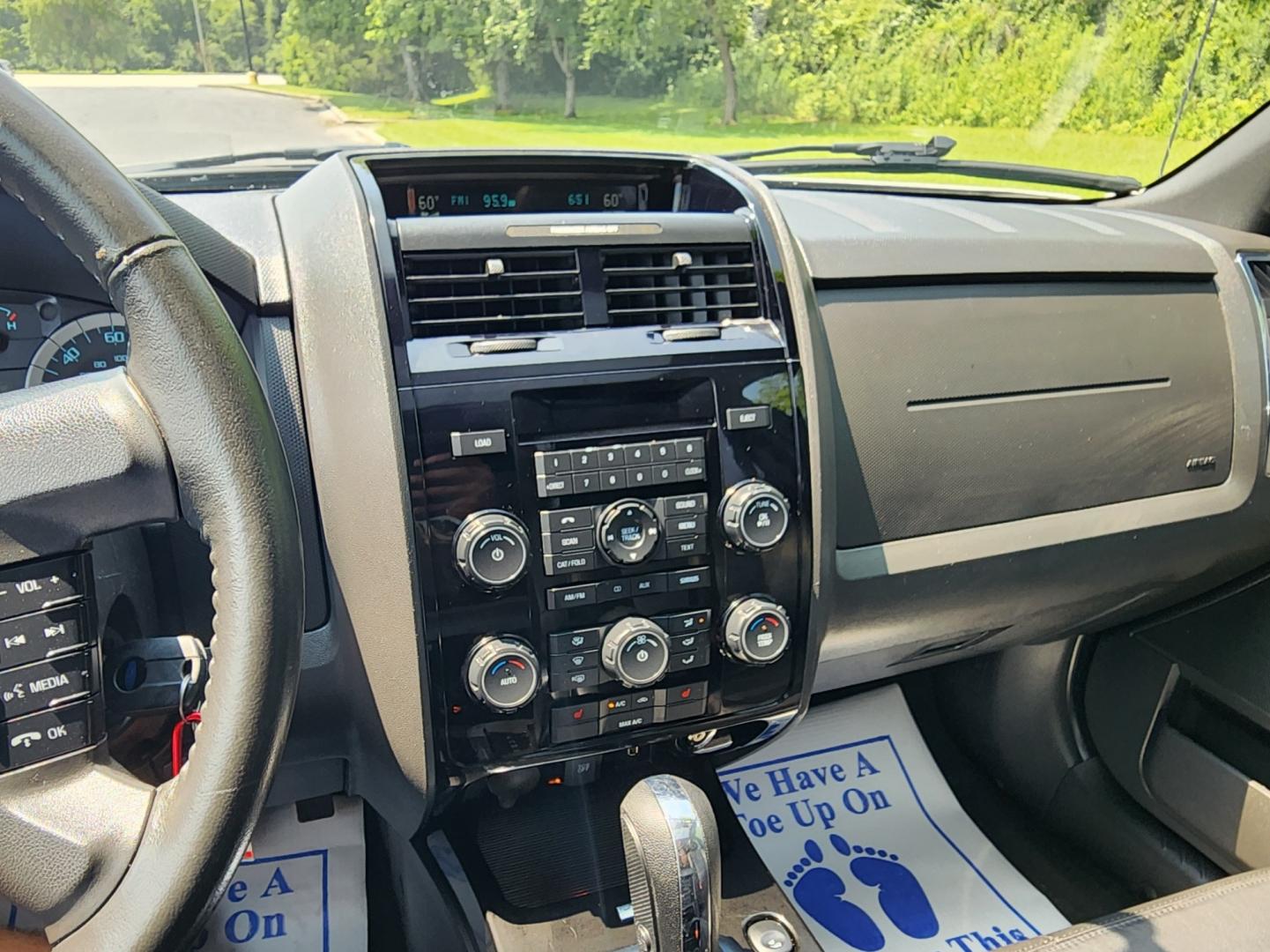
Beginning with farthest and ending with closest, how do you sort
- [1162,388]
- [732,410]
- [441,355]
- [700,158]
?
[1162,388] < [700,158] < [732,410] < [441,355]

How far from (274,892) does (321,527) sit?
94 centimetres

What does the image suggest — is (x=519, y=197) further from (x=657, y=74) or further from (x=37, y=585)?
(x=37, y=585)

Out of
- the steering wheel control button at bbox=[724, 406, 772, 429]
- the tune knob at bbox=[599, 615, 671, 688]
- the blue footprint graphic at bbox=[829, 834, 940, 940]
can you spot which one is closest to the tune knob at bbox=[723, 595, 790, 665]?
the tune knob at bbox=[599, 615, 671, 688]

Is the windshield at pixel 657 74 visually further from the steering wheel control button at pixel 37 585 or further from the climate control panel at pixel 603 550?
the steering wheel control button at pixel 37 585

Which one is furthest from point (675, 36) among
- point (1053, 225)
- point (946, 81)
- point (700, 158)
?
point (1053, 225)

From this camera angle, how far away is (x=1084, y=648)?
230cm

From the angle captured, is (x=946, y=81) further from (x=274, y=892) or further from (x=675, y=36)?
(x=274, y=892)

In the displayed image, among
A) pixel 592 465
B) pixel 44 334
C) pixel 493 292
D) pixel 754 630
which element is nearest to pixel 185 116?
pixel 44 334

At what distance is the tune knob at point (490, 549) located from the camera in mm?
1283

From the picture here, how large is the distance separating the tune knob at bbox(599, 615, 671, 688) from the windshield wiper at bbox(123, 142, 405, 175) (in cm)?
85

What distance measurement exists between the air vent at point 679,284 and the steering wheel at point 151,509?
0.60 meters

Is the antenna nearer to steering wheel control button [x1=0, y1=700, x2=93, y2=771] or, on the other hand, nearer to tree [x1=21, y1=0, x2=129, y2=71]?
tree [x1=21, y1=0, x2=129, y2=71]

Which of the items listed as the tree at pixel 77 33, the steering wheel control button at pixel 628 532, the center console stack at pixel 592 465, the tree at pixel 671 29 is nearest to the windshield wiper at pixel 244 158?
the tree at pixel 77 33

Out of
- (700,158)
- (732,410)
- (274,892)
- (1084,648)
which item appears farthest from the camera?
(1084,648)
